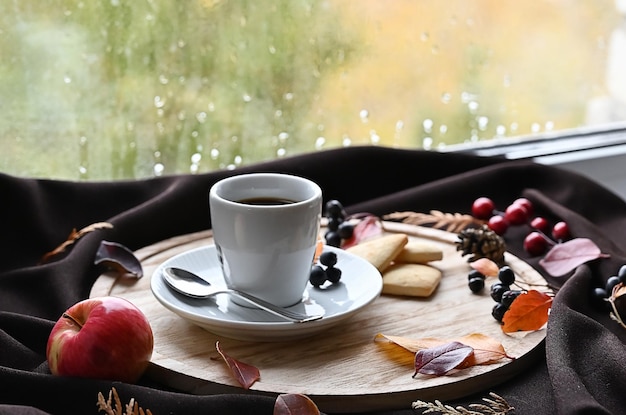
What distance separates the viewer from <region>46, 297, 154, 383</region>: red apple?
Result: 2.84 ft

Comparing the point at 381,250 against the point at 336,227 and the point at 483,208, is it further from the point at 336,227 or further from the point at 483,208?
the point at 483,208

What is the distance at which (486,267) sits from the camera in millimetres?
1185

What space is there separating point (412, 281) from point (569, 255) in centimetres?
30

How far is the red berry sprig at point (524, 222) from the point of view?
1346 millimetres

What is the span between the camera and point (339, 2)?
5.74ft

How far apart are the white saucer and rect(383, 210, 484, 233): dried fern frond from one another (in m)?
0.29

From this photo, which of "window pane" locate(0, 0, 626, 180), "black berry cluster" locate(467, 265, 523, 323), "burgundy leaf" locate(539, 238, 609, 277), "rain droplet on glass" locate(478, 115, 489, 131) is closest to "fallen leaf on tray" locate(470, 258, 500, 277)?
"black berry cluster" locate(467, 265, 523, 323)

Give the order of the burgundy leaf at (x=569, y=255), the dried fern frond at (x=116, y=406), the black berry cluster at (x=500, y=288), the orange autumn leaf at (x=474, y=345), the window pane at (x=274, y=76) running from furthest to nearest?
1. the window pane at (x=274, y=76)
2. the burgundy leaf at (x=569, y=255)
3. the black berry cluster at (x=500, y=288)
4. the orange autumn leaf at (x=474, y=345)
5. the dried fern frond at (x=116, y=406)

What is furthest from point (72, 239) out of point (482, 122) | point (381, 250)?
point (482, 122)

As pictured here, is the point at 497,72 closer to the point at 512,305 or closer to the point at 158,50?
the point at 158,50

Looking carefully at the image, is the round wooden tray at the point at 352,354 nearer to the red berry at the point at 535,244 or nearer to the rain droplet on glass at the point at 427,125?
the red berry at the point at 535,244

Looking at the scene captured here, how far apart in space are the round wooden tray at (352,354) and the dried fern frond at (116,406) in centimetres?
7

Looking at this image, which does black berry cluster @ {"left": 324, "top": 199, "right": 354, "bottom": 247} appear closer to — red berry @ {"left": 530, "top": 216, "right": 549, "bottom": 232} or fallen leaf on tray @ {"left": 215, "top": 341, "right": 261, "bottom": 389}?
red berry @ {"left": 530, "top": 216, "right": 549, "bottom": 232}

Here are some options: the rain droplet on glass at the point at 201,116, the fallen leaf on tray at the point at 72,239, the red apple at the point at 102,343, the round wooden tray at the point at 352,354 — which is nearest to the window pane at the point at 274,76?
the rain droplet on glass at the point at 201,116
